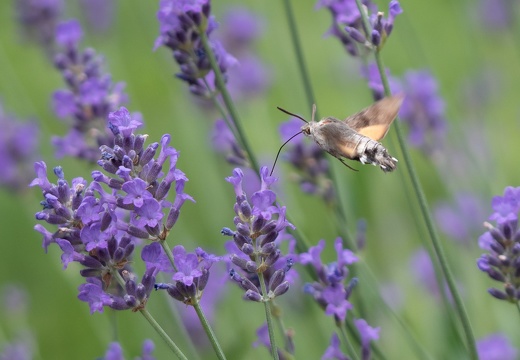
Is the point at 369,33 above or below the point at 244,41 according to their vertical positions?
above

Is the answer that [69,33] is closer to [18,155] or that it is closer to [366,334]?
[18,155]

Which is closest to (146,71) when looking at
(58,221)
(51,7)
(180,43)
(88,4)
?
(88,4)

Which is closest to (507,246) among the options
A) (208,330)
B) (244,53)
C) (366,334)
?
(366,334)

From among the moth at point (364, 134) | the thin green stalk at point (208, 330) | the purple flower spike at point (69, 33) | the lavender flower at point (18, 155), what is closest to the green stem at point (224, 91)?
the moth at point (364, 134)

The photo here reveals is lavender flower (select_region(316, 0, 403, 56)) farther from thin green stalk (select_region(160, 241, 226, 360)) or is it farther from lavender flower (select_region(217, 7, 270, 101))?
lavender flower (select_region(217, 7, 270, 101))

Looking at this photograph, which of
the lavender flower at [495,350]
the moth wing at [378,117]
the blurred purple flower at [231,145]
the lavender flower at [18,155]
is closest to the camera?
the moth wing at [378,117]

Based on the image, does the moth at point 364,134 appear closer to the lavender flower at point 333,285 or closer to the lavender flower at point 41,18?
the lavender flower at point 333,285

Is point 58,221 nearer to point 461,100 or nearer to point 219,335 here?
point 219,335
